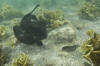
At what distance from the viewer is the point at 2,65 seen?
19.0 ft

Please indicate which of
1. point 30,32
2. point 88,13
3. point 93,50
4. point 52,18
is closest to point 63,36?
point 30,32

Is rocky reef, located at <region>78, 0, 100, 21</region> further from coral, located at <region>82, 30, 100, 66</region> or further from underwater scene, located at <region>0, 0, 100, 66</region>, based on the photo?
coral, located at <region>82, 30, 100, 66</region>

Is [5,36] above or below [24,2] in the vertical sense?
above

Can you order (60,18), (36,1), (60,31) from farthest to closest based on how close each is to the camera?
(36,1) < (60,18) < (60,31)

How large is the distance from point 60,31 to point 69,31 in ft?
1.48

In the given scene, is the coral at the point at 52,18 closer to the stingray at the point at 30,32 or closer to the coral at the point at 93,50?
the stingray at the point at 30,32

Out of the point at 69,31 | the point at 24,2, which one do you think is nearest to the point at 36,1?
the point at 24,2

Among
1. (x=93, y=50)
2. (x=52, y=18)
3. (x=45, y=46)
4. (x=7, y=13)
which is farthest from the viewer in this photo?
(x=7, y=13)

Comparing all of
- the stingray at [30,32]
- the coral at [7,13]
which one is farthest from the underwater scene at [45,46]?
the coral at [7,13]

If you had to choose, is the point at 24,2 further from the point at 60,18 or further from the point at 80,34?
the point at 80,34

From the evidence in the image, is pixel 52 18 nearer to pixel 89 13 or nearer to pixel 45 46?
pixel 45 46

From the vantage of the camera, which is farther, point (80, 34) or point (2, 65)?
point (80, 34)

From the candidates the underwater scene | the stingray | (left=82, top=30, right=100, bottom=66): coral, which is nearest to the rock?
the underwater scene

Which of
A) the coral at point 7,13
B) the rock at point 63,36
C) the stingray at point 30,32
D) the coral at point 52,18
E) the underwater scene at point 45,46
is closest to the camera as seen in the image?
the underwater scene at point 45,46
